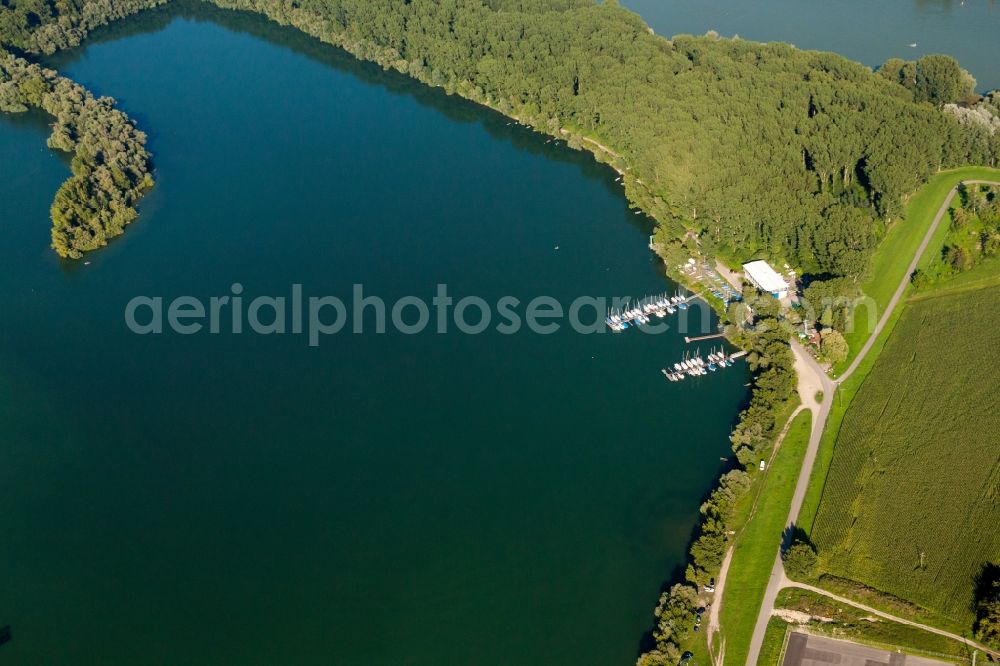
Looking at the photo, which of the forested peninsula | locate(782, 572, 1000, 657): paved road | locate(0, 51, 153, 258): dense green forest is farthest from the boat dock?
locate(0, 51, 153, 258): dense green forest

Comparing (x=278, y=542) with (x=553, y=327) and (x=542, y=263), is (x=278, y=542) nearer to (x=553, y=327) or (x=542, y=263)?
(x=553, y=327)

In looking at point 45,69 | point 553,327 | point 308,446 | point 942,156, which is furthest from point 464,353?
point 45,69

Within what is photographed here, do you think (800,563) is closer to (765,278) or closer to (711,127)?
(765,278)

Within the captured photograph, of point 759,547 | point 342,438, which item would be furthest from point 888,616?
point 342,438

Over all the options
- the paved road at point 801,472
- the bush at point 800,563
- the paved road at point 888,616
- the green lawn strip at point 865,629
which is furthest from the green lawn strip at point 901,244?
the green lawn strip at point 865,629

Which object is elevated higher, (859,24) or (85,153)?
(859,24)

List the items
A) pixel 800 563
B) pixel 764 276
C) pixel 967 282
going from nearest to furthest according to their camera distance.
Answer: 1. pixel 800 563
2. pixel 967 282
3. pixel 764 276

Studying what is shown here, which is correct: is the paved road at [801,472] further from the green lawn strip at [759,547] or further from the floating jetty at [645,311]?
the floating jetty at [645,311]

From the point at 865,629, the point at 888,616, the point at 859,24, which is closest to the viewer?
the point at 865,629
